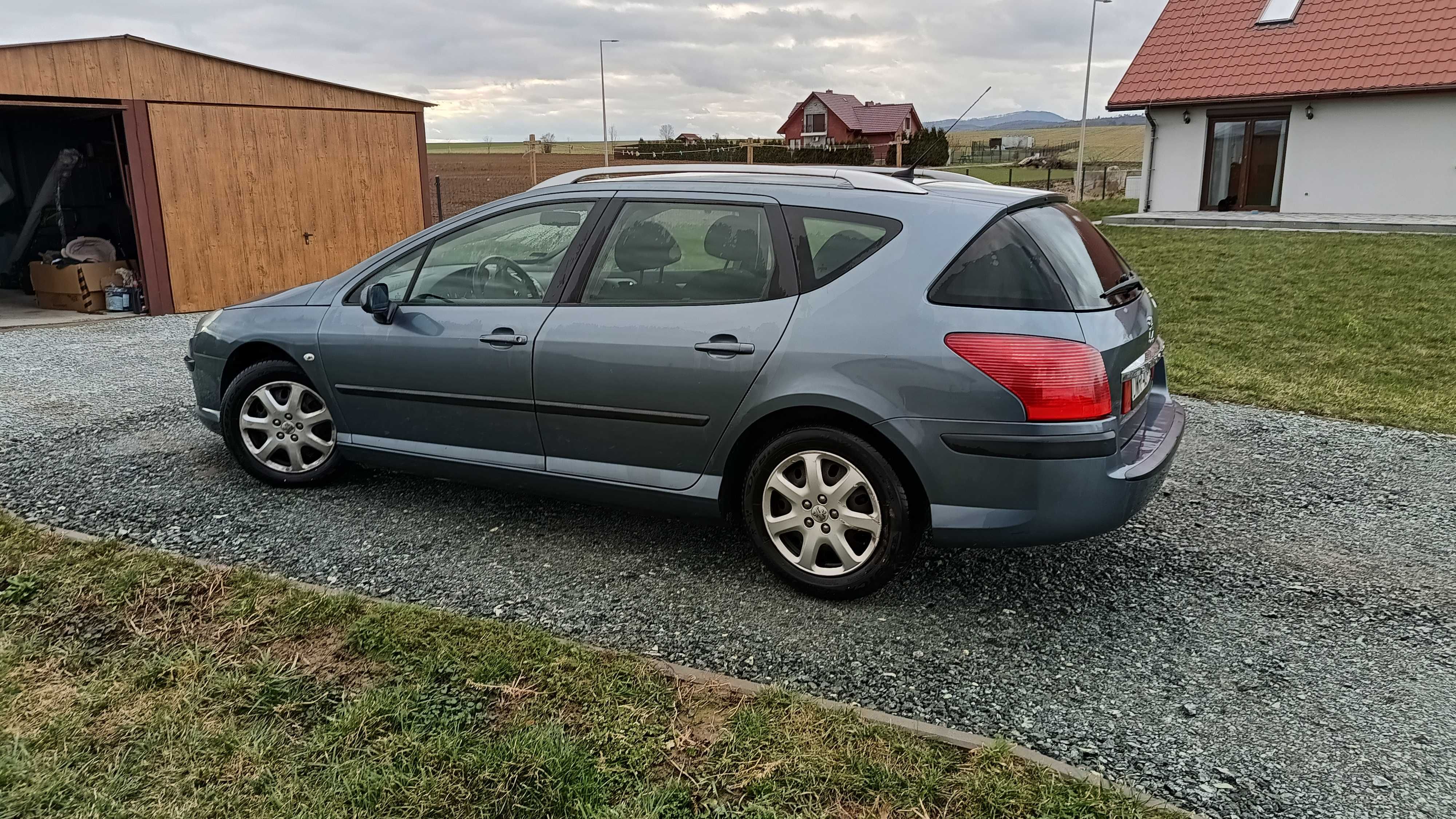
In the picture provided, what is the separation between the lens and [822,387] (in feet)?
11.4

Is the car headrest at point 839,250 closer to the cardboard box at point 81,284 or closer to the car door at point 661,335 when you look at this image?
the car door at point 661,335

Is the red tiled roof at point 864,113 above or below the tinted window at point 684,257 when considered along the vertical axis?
above

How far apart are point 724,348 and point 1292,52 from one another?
20035 mm

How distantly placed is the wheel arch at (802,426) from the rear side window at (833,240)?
0.47m

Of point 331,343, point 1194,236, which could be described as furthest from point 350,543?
point 1194,236

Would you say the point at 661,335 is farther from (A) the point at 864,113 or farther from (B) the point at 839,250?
(A) the point at 864,113

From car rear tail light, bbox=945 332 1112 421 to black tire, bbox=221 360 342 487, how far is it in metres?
3.27

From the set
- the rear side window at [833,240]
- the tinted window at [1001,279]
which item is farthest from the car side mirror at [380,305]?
the tinted window at [1001,279]

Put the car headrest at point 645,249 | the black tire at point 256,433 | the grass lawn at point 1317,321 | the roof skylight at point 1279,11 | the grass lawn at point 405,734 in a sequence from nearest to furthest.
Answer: the grass lawn at point 405,734 → the car headrest at point 645,249 → the black tire at point 256,433 → the grass lawn at point 1317,321 → the roof skylight at point 1279,11

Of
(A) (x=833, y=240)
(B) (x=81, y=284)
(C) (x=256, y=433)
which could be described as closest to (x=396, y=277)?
(C) (x=256, y=433)

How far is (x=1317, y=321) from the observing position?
9648 mm

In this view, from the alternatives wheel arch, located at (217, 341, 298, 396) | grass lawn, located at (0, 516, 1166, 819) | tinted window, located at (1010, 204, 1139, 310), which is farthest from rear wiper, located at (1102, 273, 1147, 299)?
wheel arch, located at (217, 341, 298, 396)

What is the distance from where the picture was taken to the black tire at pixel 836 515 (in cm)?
347

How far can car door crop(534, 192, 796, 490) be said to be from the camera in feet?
12.0
